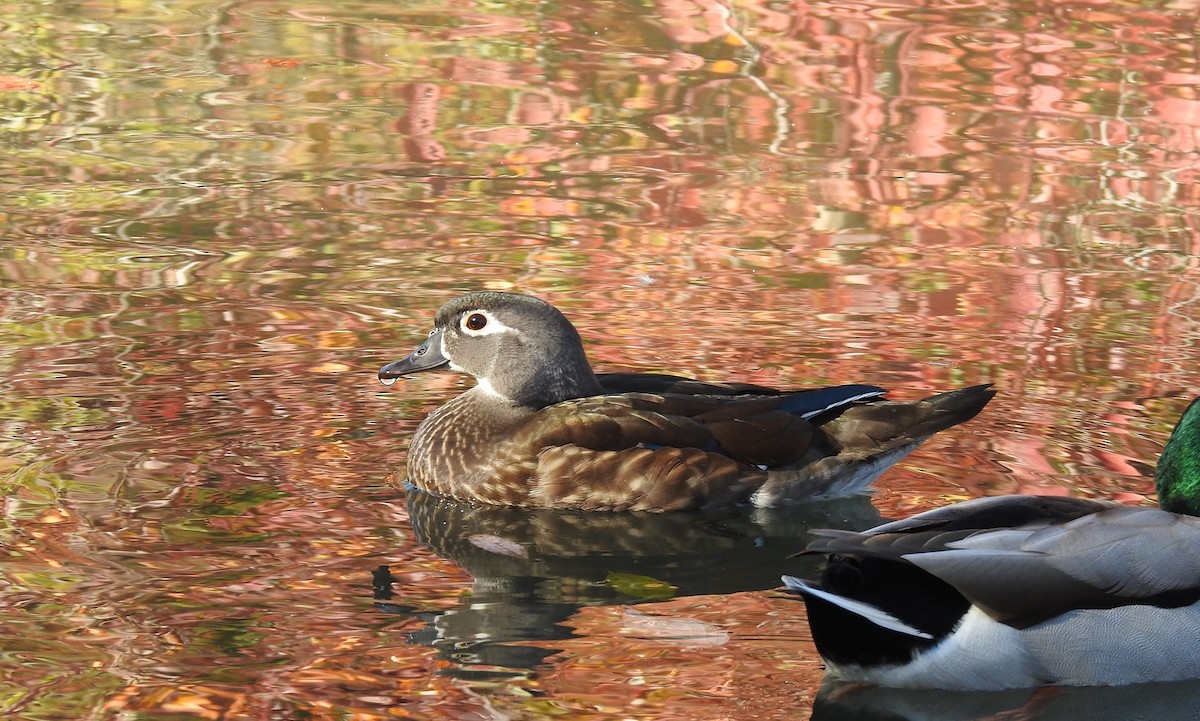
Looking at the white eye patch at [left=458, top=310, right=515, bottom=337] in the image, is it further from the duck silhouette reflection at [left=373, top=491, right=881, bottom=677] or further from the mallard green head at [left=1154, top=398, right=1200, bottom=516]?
the mallard green head at [left=1154, top=398, right=1200, bottom=516]

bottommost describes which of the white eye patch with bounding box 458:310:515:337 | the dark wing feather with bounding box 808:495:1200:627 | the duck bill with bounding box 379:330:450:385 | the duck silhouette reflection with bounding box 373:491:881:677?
the duck silhouette reflection with bounding box 373:491:881:677

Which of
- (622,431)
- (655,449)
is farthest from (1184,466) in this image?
(622,431)

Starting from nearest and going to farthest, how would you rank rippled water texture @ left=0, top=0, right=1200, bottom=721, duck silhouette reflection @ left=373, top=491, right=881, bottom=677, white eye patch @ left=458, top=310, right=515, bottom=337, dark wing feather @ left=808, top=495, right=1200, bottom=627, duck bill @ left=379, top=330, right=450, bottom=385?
dark wing feather @ left=808, top=495, right=1200, bottom=627 → rippled water texture @ left=0, top=0, right=1200, bottom=721 → duck silhouette reflection @ left=373, top=491, right=881, bottom=677 → white eye patch @ left=458, top=310, right=515, bottom=337 → duck bill @ left=379, top=330, right=450, bottom=385

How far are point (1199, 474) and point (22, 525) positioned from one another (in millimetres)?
4604

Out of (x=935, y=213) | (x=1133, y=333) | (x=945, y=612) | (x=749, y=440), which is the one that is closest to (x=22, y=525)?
(x=749, y=440)

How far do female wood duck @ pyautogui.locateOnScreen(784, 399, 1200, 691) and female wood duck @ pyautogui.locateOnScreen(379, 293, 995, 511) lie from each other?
195 cm

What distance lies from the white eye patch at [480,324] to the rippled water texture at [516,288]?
642mm

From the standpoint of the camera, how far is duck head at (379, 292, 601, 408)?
8359 mm

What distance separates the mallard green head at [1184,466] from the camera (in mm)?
6852

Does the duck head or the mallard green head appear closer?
the mallard green head

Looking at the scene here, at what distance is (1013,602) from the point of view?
591cm

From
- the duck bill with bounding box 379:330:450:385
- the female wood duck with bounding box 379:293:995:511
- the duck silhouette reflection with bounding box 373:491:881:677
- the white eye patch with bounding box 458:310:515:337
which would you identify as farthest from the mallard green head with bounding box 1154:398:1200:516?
the duck bill with bounding box 379:330:450:385

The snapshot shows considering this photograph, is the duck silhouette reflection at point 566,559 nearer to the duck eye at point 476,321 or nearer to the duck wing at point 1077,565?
the duck eye at point 476,321

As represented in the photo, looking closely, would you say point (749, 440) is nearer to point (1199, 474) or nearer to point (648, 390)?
point (648, 390)
